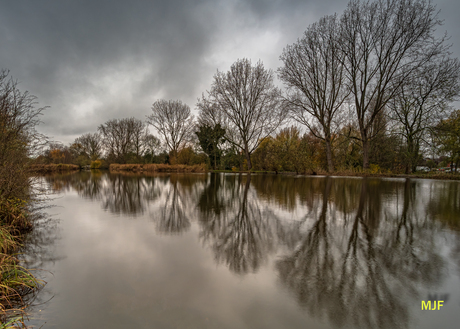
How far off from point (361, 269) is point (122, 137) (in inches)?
2010

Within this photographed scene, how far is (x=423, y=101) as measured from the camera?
20.4 metres

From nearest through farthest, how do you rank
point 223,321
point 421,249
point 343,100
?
point 223,321
point 421,249
point 343,100

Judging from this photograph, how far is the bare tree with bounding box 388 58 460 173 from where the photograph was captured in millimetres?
17781

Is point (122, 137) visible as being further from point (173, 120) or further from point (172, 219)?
point (172, 219)

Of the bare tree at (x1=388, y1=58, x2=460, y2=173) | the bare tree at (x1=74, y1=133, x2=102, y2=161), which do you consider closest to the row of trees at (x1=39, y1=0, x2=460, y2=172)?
the bare tree at (x1=388, y1=58, x2=460, y2=173)

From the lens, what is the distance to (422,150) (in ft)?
67.8

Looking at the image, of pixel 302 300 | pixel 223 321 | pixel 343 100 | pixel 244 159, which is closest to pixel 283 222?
pixel 302 300

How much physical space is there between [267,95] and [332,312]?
26.3 m

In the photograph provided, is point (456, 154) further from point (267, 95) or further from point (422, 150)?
point (267, 95)

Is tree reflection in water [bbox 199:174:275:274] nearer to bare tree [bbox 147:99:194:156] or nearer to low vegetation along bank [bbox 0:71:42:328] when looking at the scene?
low vegetation along bank [bbox 0:71:42:328]

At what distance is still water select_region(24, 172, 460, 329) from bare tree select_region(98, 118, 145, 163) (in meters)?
44.6

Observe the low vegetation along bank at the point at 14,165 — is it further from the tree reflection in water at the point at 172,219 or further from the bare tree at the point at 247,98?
the bare tree at the point at 247,98

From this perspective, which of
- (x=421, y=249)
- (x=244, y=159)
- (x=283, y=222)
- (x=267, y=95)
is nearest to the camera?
(x=421, y=249)

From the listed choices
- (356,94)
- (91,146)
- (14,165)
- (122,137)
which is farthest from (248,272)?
(91,146)
